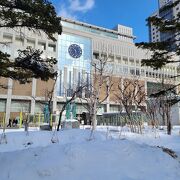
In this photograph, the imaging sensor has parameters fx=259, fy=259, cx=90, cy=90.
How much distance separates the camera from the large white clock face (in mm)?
64562

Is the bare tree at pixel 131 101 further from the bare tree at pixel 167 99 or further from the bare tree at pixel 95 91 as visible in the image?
the bare tree at pixel 95 91

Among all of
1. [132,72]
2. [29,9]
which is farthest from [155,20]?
[132,72]

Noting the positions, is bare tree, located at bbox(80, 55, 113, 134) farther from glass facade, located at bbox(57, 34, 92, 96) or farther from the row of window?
the row of window

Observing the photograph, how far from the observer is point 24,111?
5622 centimetres

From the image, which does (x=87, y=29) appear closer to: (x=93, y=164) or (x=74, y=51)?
(x=74, y=51)

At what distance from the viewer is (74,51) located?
213 feet

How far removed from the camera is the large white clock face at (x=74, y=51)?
212 feet

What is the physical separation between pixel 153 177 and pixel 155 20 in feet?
23.2

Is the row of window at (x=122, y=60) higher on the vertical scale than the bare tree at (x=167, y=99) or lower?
higher

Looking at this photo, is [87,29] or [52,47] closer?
[52,47]

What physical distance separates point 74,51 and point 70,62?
3048 millimetres

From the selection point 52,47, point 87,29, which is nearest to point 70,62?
point 52,47

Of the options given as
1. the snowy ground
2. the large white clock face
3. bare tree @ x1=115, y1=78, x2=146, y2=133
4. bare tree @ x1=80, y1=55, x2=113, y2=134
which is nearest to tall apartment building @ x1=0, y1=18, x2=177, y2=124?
the large white clock face

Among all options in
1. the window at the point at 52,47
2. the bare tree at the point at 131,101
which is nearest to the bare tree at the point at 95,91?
the bare tree at the point at 131,101
